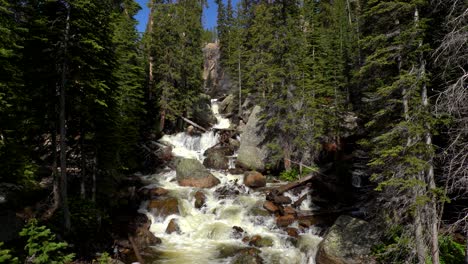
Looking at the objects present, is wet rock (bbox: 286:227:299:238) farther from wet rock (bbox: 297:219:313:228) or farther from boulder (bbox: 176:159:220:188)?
boulder (bbox: 176:159:220:188)

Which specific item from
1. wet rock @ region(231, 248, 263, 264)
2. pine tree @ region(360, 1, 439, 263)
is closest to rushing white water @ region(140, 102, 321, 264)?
wet rock @ region(231, 248, 263, 264)

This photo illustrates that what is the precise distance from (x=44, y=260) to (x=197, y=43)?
1255 inches

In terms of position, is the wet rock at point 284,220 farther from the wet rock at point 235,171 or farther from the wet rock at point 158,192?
the wet rock at point 158,192

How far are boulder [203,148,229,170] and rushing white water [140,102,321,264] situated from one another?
3.25m

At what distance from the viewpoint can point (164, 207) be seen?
1970 cm

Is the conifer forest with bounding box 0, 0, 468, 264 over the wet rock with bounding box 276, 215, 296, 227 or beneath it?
over

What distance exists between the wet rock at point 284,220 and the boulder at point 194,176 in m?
7.32

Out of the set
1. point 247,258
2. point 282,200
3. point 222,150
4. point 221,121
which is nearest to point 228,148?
point 222,150

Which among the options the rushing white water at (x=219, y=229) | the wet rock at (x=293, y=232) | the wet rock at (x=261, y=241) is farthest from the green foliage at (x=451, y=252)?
the wet rock at (x=261, y=241)

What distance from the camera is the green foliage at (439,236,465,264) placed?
1063 cm

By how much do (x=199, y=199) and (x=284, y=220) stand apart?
6.29 metres

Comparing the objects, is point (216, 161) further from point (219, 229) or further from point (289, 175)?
point (219, 229)

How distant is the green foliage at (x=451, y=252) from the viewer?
34.9 feet

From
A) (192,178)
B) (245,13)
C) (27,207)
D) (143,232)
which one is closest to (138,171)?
(192,178)
